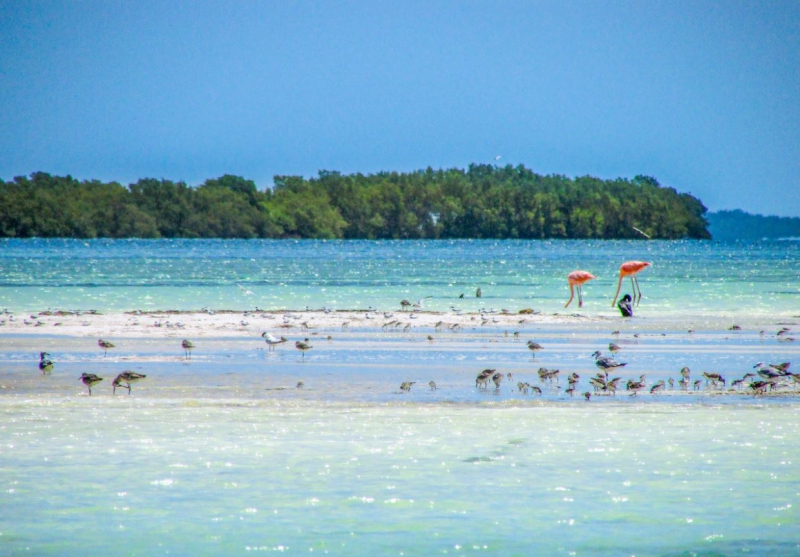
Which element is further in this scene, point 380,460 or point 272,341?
point 272,341

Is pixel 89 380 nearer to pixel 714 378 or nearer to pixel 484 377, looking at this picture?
pixel 484 377

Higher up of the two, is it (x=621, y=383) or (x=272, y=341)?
(x=272, y=341)

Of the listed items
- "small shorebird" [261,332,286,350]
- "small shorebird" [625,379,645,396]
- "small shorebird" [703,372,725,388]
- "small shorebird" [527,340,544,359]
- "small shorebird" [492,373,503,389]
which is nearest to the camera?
"small shorebird" [625,379,645,396]

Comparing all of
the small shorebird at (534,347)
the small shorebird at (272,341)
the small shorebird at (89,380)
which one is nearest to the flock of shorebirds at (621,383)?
the small shorebird at (89,380)

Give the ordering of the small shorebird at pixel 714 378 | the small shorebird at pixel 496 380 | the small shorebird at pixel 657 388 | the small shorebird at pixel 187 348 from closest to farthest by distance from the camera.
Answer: the small shorebird at pixel 657 388
the small shorebird at pixel 496 380
the small shorebird at pixel 714 378
the small shorebird at pixel 187 348

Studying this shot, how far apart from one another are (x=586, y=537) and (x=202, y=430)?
455 centimetres

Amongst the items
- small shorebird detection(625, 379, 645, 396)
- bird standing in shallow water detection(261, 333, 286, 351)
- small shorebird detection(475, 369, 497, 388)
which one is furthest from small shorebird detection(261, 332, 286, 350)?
small shorebird detection(625, 379, 645, 396)

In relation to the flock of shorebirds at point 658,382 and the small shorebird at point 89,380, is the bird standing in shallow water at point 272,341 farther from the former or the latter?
the small shorebird at point 89,380

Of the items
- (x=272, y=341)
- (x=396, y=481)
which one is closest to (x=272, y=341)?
(x=272, y=341)

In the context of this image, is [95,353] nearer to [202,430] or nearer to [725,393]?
[202,430]

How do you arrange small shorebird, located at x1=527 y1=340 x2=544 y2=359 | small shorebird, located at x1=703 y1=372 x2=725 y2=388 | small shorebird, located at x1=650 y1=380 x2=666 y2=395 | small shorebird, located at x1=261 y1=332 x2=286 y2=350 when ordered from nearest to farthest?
small shorebird, located at x1=650 y1=380 x2=666 y2=395 → small shorebird, located at x1=703 y1=372 x2=725 y2=388 → small shorebird, located at x1=527 y1=340 x2=544 y2=359 → small shorebird, located at x1=261 y1=332 x2=286 y2=350

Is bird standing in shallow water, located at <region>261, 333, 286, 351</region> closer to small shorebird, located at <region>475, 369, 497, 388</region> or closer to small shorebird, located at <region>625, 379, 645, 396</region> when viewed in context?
small shorebird, located at <region>475, 369, 497, 388</region>

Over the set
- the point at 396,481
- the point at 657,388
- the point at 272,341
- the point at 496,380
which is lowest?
the point at 396,481

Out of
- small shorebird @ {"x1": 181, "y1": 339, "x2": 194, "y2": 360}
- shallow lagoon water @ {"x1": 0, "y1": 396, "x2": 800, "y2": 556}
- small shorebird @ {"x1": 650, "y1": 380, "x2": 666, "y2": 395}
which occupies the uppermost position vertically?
small shorebird @ {"x1": 181, "y1": 339, "x2": 194, "y2": 360}
